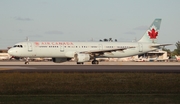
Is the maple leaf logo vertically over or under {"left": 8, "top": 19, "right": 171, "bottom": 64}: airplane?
over

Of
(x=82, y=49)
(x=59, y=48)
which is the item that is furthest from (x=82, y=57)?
(x=59, y=48)

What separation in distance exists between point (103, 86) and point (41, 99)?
6.21 m

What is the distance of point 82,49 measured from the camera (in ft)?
195

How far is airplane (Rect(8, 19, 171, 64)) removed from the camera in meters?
56.5

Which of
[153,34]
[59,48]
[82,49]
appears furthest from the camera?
[153,34]

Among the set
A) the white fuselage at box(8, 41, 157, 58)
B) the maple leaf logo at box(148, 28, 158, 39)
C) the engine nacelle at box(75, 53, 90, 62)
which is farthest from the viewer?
the maple leaf logo at box(148, 28, 158, 39)

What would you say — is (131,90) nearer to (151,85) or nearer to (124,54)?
(151,85)

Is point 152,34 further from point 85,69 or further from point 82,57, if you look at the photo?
point 85,69

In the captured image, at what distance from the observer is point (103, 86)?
21328mm

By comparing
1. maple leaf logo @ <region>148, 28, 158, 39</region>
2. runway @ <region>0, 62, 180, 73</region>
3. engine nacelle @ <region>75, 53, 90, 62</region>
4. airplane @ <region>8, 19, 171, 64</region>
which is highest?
maple leaf logo @ <region>148, 28, 158, 39</region>

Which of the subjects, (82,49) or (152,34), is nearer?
(82,49)

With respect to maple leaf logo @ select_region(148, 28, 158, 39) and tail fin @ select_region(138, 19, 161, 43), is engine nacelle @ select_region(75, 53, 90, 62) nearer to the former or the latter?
tail fin @ select_region(138, 19, 161, 43)

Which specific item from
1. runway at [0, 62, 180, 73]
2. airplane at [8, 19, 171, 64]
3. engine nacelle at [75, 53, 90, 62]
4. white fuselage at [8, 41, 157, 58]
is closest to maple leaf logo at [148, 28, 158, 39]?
airplane at [8, 19, 171, 64]

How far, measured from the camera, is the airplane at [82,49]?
5647 centimetres
